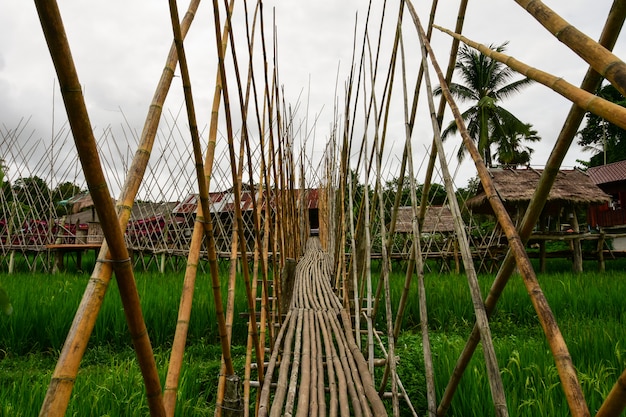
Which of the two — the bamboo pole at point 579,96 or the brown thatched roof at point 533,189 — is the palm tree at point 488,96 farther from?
the bamboo pole at point 579,96

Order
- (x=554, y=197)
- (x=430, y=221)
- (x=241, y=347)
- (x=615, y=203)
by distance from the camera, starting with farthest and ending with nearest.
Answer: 1. (x=615, y=203)
2. (x=430, y=221)
3. (x=554, y=197)
4. (x=241, y=347)

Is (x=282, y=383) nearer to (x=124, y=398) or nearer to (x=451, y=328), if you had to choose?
(x=124, y=398)

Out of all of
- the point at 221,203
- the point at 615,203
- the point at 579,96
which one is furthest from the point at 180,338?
the point at 615,203

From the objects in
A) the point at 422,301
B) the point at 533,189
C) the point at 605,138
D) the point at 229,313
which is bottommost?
the point at 229,313

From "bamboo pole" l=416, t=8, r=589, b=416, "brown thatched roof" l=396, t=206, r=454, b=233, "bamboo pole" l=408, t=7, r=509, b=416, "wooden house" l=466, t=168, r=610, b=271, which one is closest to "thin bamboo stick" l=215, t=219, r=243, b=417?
"bamboo pole" l=408, t=7, r=509, b=416

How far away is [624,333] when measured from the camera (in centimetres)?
295

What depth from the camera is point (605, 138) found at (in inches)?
725

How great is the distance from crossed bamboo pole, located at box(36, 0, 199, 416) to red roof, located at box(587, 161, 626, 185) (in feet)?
54.4

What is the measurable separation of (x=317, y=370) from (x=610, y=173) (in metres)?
16.4

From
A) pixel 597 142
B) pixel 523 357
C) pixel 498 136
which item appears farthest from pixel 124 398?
pixel 597 142

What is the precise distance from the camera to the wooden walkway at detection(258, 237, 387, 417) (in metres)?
1.49

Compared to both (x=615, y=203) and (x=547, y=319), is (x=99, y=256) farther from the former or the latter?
(x=615, y=203)

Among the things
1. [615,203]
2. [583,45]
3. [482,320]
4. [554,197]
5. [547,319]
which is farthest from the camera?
[615,203]

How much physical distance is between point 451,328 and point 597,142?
66.5 feet
